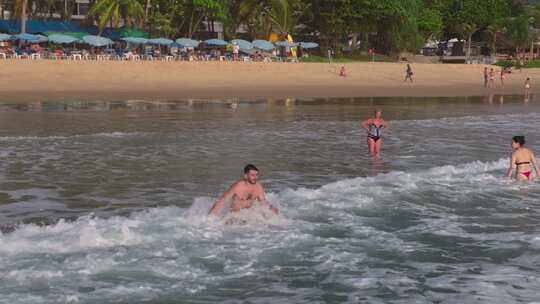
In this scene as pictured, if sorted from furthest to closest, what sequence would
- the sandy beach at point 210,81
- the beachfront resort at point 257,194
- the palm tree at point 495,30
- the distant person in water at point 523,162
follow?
the palm tree at point 495,30 < the sandy beach at point 210,81 < the distant person in water at point 523,162 < the beachfront resort at point 257,194

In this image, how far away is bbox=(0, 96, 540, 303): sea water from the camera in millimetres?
6590

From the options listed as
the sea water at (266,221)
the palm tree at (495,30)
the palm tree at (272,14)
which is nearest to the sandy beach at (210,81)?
the palm tree at (272,14)

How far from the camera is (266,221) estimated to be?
8.85 metres

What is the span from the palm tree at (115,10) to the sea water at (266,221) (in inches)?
1128

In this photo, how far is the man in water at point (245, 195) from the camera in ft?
28.5

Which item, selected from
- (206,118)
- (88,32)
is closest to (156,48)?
(88,32)

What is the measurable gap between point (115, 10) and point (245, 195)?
3954 centimetres

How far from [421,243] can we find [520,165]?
4.45 m

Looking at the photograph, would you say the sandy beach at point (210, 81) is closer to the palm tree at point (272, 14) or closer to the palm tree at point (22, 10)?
the palm tree at point (272, 14)

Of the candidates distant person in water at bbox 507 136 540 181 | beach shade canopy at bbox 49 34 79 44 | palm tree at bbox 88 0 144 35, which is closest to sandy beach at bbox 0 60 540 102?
beach shade canopy at bbox 49 34 79 44

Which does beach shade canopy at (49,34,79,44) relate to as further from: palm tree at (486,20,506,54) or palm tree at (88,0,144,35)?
palm tree at (486,20,506,54)

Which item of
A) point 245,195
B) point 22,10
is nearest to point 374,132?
point 245,195

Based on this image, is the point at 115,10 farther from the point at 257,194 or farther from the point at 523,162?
the point at 257,194

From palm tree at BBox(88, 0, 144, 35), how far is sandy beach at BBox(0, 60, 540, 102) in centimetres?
847
